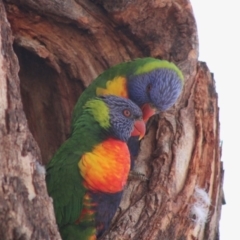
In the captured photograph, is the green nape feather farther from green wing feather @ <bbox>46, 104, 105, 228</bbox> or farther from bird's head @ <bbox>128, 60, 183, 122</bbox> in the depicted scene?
green wing feather @ <bbox>46, 104, 105, 228</bbox>

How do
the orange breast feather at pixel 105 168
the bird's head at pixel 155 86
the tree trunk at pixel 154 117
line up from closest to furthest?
the orange breast feather at pixel 105 168, the tree trunk at pixel 154 117, the bird's head at pixel 155 86

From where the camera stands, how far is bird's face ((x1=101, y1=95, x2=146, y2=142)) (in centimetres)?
291

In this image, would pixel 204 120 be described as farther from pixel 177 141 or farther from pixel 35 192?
pixel 35 192

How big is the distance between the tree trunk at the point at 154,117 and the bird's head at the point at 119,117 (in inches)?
6.7

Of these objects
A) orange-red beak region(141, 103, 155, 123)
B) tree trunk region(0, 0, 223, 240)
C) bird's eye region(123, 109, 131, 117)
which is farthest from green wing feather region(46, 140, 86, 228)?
orange-red beak region(141, 103, 155, 123)

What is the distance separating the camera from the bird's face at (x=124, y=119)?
291cm

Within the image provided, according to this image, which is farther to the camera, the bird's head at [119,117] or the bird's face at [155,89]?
the bird's face at [155,89]

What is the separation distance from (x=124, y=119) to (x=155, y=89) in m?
0.52

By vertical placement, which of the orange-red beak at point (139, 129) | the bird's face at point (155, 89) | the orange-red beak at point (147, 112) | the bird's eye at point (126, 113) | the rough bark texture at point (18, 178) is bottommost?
the rough bark texture at point (18, 178)

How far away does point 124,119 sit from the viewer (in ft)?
9.72

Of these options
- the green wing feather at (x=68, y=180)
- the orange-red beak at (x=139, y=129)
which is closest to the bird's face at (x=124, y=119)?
the orange-red beak at (x=139, y=129)

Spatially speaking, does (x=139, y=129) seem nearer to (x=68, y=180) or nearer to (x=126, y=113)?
(x=126, y=113)

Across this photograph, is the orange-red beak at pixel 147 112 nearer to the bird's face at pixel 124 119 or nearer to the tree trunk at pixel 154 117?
the tree trunk at pixel 154 117

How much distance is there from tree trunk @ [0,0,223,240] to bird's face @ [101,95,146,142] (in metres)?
0.16
